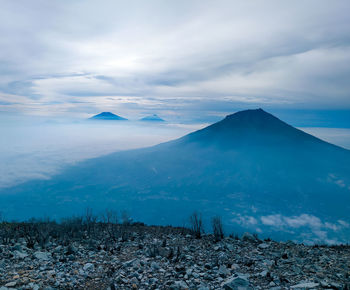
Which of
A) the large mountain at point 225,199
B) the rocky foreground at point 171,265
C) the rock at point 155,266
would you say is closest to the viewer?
the rocky foreground at point 171,265

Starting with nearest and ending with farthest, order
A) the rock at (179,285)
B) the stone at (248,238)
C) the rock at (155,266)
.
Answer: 1. the rock at (179,285)
2. the rock at (155,266)
3. the stone at (248,238)

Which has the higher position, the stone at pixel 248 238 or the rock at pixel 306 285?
the rock at pixel 306 285

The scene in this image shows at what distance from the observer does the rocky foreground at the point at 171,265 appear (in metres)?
8.48

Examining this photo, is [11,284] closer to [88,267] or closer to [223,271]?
[88,267]

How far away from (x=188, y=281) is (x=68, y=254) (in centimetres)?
612

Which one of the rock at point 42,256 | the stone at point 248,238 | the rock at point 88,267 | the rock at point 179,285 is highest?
the rock at point 179,285

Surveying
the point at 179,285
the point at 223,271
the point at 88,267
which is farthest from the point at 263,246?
the point at 88,267

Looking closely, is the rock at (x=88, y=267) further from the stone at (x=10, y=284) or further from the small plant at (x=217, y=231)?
the small plant at (x=217, y=231)

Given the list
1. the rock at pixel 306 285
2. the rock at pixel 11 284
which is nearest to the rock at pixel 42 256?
the rock at pixel 11 284

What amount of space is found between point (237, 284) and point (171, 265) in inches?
122

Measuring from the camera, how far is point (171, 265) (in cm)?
1003

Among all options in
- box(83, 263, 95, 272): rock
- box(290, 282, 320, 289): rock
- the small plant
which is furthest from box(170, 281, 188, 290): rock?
the small plant

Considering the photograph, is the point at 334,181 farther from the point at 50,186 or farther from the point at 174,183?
the point at 50,186

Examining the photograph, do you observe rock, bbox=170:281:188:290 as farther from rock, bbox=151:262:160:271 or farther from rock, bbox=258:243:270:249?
rock, bbox=258:243:270:249
